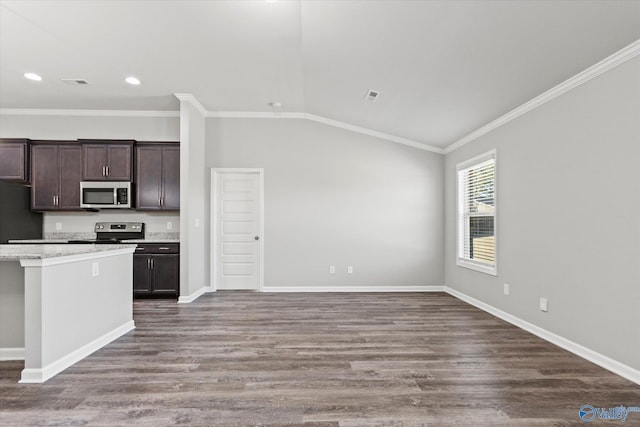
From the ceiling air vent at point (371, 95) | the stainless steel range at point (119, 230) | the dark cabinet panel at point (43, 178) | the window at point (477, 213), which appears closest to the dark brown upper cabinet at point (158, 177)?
the stainless steel range at point (119, 230)

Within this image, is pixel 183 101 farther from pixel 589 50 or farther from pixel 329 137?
pixel 589 50

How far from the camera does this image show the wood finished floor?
1939 millimetres

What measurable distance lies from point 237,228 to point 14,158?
3612mm

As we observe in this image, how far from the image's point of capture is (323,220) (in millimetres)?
5520

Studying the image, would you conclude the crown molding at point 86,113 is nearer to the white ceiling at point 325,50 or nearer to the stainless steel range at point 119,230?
the white ceiling at point 325,50

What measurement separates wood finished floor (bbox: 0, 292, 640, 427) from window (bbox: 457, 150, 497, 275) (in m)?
1.12

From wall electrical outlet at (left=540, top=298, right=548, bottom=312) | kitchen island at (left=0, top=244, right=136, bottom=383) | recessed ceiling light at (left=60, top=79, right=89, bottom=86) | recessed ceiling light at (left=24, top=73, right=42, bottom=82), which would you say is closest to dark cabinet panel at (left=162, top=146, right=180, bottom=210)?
recessed ceiling light at (left=60, top=79, right=89, bottom=86)

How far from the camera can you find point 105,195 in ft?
16.4

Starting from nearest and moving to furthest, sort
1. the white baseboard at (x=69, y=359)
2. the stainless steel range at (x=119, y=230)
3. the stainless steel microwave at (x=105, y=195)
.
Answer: the white baseboard at (x=69, y=359) < the stainless steel microwave at (x=105, y=195) < the stainless steel range at (x=119, y=230)

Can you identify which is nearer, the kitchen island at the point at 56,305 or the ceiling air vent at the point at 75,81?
the kitchen island at the point at 56,305

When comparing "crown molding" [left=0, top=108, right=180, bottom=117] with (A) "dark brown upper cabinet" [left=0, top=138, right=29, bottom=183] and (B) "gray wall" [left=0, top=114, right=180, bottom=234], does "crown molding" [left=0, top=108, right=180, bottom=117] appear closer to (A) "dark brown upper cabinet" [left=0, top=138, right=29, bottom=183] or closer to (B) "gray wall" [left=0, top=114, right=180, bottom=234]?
(B) "gray wall" [left=0, top=114, right=180, bottom=234]

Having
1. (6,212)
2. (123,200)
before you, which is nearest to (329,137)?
(123,200)

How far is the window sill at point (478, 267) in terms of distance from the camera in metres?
4.16
